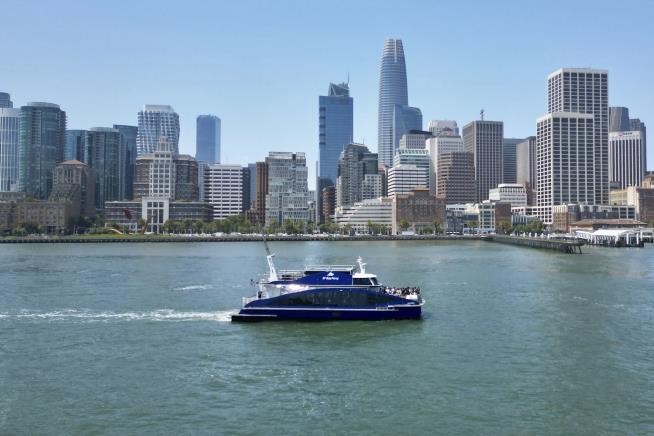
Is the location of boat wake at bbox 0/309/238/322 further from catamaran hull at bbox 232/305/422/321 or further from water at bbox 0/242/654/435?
catamaran hull at bbox 232/305/422/321

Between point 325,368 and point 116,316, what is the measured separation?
978 inches

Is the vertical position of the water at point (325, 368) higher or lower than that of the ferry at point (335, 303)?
lower

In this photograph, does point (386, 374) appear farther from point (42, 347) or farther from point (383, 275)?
point (383, 275)

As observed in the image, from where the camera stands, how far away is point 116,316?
5450 cm

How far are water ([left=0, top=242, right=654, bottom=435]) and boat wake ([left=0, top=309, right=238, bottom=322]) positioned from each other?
0.17m

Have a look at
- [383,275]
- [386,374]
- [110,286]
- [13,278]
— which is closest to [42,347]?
[386,374]

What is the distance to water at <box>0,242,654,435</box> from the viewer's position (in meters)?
29.6

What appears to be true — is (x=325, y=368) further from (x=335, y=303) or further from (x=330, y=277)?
(x=330, y=277)

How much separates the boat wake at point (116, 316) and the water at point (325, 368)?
0.57ft

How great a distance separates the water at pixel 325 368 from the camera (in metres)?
29.6

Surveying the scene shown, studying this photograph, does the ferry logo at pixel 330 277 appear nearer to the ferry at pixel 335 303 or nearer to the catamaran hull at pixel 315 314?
the ferry at pixel 335 303

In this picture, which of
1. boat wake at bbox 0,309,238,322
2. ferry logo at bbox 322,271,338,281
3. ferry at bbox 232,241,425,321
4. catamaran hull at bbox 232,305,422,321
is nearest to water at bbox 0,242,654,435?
boat wake at bbox 0,309,238,322

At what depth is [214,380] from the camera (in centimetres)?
3562

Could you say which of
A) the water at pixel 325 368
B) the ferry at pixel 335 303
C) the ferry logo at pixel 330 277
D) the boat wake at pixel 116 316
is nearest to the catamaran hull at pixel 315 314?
the ferry at pixel 335 303
